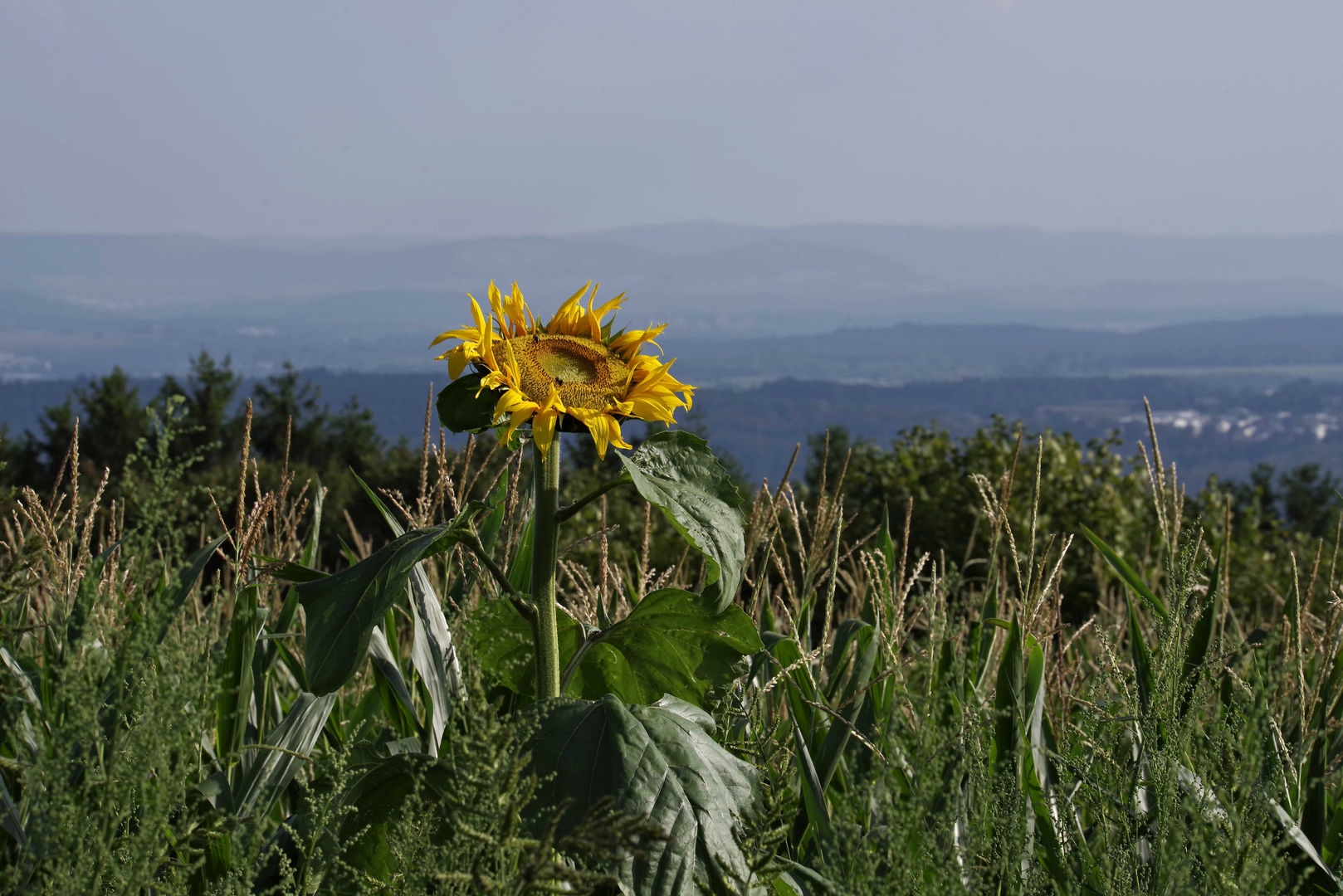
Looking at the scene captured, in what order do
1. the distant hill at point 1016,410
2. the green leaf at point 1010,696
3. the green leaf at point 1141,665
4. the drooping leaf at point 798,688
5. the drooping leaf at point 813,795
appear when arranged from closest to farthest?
the drooping leaf at point 813,795 < the green leaf at point 1010,696 < the green leaf at point 1141,665 < the drooping leaf at point 798,688 < the distant hill at point 1016,410

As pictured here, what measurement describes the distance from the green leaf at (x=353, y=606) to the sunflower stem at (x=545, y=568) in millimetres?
141

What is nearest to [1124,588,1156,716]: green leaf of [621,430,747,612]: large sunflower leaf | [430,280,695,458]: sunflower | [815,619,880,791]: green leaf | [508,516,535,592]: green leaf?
[815,619,880,791]: green leaf

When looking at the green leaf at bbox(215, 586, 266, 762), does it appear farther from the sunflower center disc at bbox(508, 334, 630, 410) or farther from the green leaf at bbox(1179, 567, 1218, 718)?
the green leaf at bbox(1179, 567, 1218, 718)

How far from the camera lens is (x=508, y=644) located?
1.59 metres

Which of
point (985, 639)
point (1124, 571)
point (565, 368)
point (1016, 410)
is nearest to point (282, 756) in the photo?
point (565, 368)

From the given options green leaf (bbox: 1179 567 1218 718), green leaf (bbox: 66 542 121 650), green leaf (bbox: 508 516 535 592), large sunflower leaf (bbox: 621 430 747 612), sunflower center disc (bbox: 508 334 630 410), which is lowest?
green leaf (bbox: 1179 567 1218 718)

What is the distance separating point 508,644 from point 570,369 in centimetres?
50

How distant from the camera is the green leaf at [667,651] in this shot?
1.48 meters

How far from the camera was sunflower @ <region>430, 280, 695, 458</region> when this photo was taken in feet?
4.64

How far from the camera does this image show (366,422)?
26328 millimetres

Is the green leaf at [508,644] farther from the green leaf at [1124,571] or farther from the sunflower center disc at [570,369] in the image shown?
the green leaf at [1124,571]

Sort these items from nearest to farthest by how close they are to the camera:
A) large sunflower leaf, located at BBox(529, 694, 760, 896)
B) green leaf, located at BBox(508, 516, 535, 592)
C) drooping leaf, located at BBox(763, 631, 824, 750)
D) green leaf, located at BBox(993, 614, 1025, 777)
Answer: large sunflower leaf, located at BBox(529, 694, 760, 896)
green leaf, located at BBox(993, 614, 1025, 777)
drooping leaf, located at BBox(763, 631, 824, 750)
green leaf, located at BBox(508, 516, 535, 592)

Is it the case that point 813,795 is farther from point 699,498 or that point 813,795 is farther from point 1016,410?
point 1016,410

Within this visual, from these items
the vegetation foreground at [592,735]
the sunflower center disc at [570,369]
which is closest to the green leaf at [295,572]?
the vegetation foreground at [592,735]
